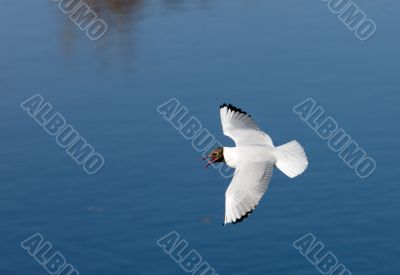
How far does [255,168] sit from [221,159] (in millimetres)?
760

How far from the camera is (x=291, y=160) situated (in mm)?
14312

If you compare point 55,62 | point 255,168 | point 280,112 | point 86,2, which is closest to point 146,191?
point 280,112

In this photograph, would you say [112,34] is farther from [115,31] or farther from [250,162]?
[250,162]

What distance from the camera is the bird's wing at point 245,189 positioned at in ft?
44.8

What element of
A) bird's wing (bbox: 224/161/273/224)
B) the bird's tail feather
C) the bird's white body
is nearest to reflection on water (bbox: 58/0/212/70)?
the bird's white body

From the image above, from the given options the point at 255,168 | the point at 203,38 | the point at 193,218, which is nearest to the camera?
the point at 255,168

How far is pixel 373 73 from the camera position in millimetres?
23016

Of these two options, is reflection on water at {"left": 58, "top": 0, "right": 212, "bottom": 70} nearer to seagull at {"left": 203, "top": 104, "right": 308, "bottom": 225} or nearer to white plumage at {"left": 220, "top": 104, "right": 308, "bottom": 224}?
seagull at {"left": 203, "top": 104, "right": 308, "bottom": 225}

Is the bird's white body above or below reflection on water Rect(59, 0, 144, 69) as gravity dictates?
below

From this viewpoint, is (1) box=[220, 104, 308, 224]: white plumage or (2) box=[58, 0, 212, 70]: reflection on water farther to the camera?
(2) box=[58, 0, 212, 70]: reflection on water

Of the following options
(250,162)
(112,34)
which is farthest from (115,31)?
(250,162)

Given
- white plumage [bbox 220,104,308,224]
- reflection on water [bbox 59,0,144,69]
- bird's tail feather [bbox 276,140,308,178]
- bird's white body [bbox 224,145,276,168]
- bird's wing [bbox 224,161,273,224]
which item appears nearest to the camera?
bird's wing [bbox 224,161,273,224]

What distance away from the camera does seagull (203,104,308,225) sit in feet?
45.1

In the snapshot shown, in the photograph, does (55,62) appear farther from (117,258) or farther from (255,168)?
(255,168)
